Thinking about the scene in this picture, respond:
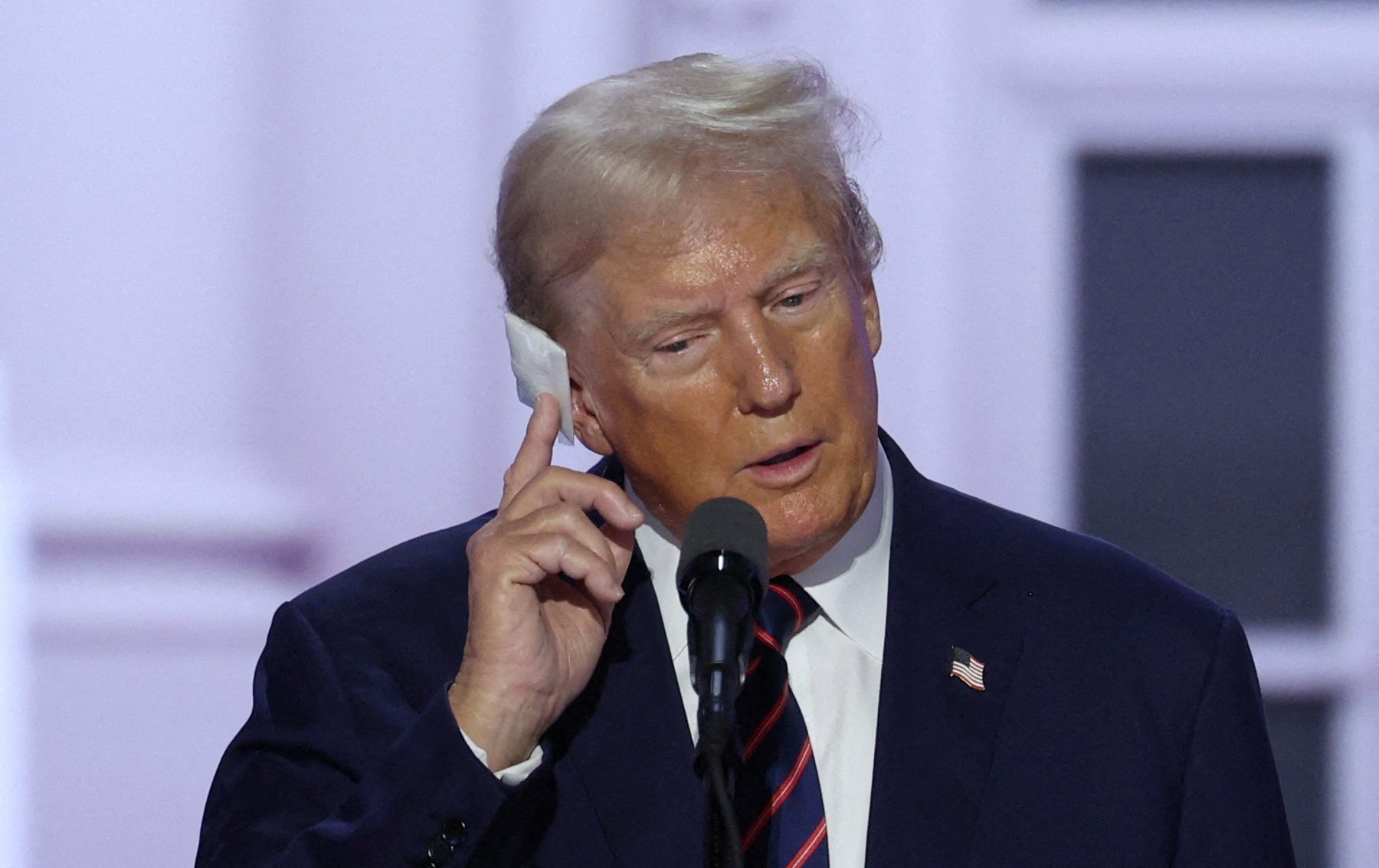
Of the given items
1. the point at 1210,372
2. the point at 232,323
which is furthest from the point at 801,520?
the point at 1210,372

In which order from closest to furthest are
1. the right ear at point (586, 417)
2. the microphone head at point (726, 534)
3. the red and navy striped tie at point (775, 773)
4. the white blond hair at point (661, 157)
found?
the microphone head at point (726, 534) → the red and navy striped tie at point (775, 773) → the white blond hair at point (661, 157) → the right ear at point (586, 417)

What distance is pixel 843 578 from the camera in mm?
1961

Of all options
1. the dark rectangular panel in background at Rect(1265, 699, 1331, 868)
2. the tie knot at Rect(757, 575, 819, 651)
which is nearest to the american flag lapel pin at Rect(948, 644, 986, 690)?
the tie knot at Rect(757, 575, 819, 651)

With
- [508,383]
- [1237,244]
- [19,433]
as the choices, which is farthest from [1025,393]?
[19,433]

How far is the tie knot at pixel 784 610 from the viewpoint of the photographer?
1886 millimetres

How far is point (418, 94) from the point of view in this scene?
287cm

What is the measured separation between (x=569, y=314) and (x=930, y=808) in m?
0.69

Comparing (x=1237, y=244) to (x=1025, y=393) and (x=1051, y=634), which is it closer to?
(x=1025, y=393)

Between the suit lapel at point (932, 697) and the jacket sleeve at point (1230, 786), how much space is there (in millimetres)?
222

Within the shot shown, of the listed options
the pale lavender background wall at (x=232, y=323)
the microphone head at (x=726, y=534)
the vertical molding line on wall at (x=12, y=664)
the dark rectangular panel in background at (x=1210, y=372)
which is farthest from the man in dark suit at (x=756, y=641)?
the dark rectangular panel in background at (x=1210, y=372)

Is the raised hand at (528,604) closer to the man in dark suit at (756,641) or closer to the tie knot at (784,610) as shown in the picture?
the man in dark suit at (756,641)

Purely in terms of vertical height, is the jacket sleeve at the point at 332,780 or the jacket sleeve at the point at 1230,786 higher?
the jacket sleeve at the point at 332,780

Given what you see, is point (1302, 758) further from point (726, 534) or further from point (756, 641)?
point (726, 534)

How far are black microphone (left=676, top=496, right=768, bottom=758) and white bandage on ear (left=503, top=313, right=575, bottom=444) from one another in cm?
55
